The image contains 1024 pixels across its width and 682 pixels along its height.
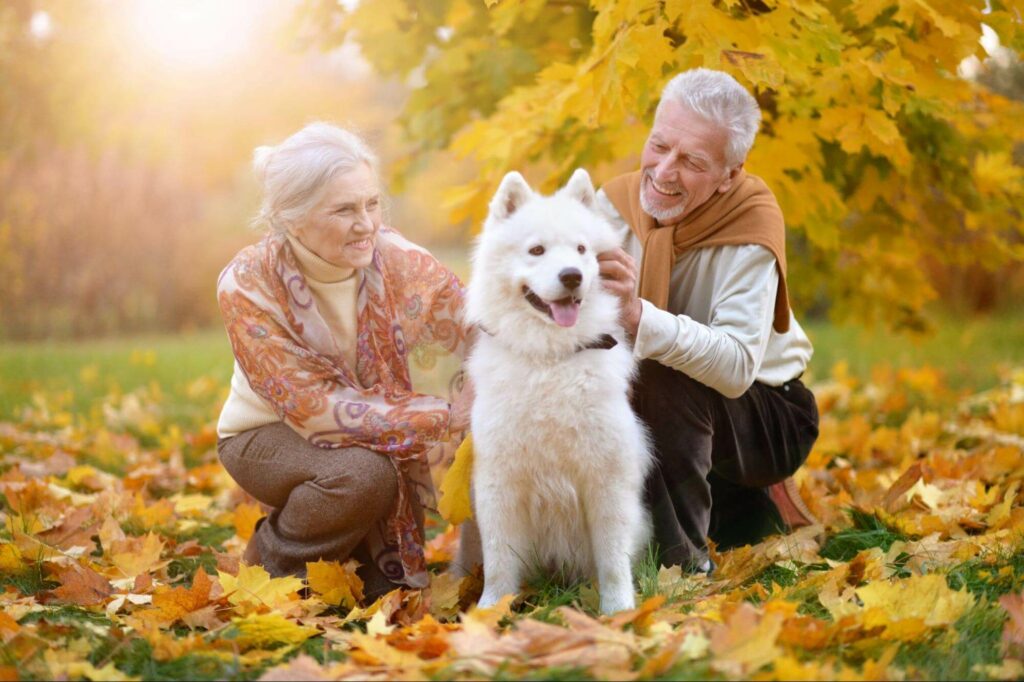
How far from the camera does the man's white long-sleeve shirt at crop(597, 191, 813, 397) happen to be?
2.94 metres

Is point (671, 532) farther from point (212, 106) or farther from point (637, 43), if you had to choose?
point (212, 106)

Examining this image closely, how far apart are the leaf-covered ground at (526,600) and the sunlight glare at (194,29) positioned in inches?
243

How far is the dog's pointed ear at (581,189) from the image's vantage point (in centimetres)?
292

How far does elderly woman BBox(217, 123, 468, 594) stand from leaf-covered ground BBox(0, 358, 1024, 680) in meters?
0.20

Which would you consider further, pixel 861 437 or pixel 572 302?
pixel 861 437

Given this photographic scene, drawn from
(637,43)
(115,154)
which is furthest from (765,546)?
(115,154)

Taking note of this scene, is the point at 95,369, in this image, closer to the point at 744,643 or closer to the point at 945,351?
the point at 744,643

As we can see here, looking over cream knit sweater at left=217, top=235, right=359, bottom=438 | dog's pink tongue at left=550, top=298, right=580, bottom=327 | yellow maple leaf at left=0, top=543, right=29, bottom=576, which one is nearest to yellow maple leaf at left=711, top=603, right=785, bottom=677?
dog's pink tongue at left=550, top=298, right=580, bottom=327

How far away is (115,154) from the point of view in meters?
11.8

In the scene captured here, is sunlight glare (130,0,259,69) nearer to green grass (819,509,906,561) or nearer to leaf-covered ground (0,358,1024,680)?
leaf-covered ground (0,358,1024,680)

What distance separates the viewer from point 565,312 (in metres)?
2.73

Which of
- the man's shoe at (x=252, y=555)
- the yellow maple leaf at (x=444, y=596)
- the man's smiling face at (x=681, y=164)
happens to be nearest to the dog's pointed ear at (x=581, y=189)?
the man's smiling face at (x=681, y=164)

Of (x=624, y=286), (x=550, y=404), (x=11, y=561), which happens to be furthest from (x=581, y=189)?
(x=11, y=561)

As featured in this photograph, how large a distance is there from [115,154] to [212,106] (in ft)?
6.37
